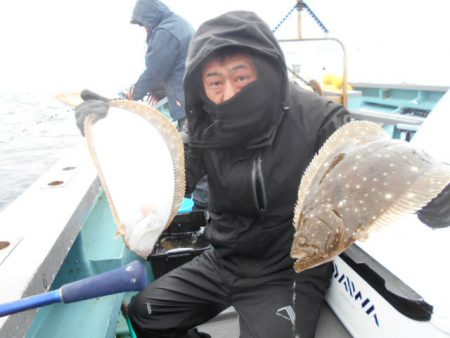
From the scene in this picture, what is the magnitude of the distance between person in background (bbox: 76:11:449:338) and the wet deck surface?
0.47 feet

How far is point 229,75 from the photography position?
191 centimetres

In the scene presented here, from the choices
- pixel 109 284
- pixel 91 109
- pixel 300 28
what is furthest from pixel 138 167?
pixel 300 28

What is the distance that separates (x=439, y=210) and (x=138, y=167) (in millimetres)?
1173

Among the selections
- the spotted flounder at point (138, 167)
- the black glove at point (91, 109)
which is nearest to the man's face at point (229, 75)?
the spotted flounder at point (138, 167)

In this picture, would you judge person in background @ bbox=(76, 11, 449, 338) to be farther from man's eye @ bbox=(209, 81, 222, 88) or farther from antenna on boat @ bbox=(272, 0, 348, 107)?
antenna on boat @ bbox=(272, 0, 348, 107)

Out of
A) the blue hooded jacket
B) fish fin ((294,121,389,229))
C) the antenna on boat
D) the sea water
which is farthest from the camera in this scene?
the sea water

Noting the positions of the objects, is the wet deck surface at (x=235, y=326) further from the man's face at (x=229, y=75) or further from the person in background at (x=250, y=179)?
the man's face at (x=229, y=75)

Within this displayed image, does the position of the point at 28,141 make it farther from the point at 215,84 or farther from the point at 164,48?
the point at 215,84

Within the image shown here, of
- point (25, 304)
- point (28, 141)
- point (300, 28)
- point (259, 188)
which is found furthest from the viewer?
point (28, 141)

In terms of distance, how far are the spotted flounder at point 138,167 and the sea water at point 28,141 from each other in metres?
4.13

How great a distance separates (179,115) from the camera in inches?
177

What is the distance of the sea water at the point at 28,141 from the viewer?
24.7ft

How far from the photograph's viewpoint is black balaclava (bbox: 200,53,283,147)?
6.11 feet

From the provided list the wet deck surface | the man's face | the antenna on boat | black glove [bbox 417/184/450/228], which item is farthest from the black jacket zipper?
the antenna on boat
